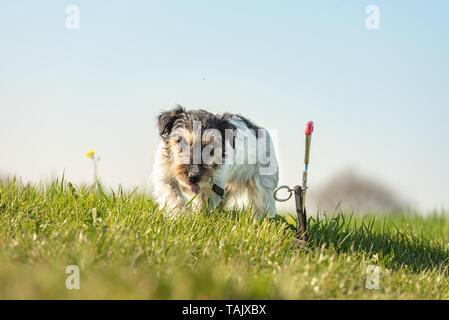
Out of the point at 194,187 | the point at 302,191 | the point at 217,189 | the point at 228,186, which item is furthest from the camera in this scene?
the point at 228,186

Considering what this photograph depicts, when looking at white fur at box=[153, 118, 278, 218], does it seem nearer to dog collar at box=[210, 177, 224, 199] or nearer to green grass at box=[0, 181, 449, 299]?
dog collar at box=[210, 177, 224, 199]

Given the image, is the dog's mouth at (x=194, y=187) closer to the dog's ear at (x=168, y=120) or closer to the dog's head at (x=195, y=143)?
the dog's head at (x=195, y=143)

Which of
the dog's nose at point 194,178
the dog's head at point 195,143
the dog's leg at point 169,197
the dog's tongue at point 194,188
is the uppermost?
the dog's head at point 195,143

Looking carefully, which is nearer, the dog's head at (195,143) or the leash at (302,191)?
the leash at (302,191)

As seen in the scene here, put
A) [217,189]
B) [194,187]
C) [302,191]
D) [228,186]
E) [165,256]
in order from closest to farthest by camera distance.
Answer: [165,256] → [302,191] → [194,187] → [217,189] → [228,186]

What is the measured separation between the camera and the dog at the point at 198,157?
199 inches

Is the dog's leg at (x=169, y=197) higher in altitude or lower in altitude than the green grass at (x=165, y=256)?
higher

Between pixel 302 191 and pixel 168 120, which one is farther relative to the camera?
pixel 168 120

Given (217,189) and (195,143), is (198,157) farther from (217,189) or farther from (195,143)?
(217,189)

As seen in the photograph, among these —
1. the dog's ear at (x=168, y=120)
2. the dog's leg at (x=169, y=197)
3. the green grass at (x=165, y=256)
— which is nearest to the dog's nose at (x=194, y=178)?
the dog's leg at (x=169, y=197)

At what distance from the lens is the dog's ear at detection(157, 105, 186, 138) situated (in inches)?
209

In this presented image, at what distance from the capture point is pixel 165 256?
3.33 metres

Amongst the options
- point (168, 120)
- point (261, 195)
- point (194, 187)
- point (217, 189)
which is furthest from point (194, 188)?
point (261, 195)

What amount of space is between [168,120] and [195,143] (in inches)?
20.9
